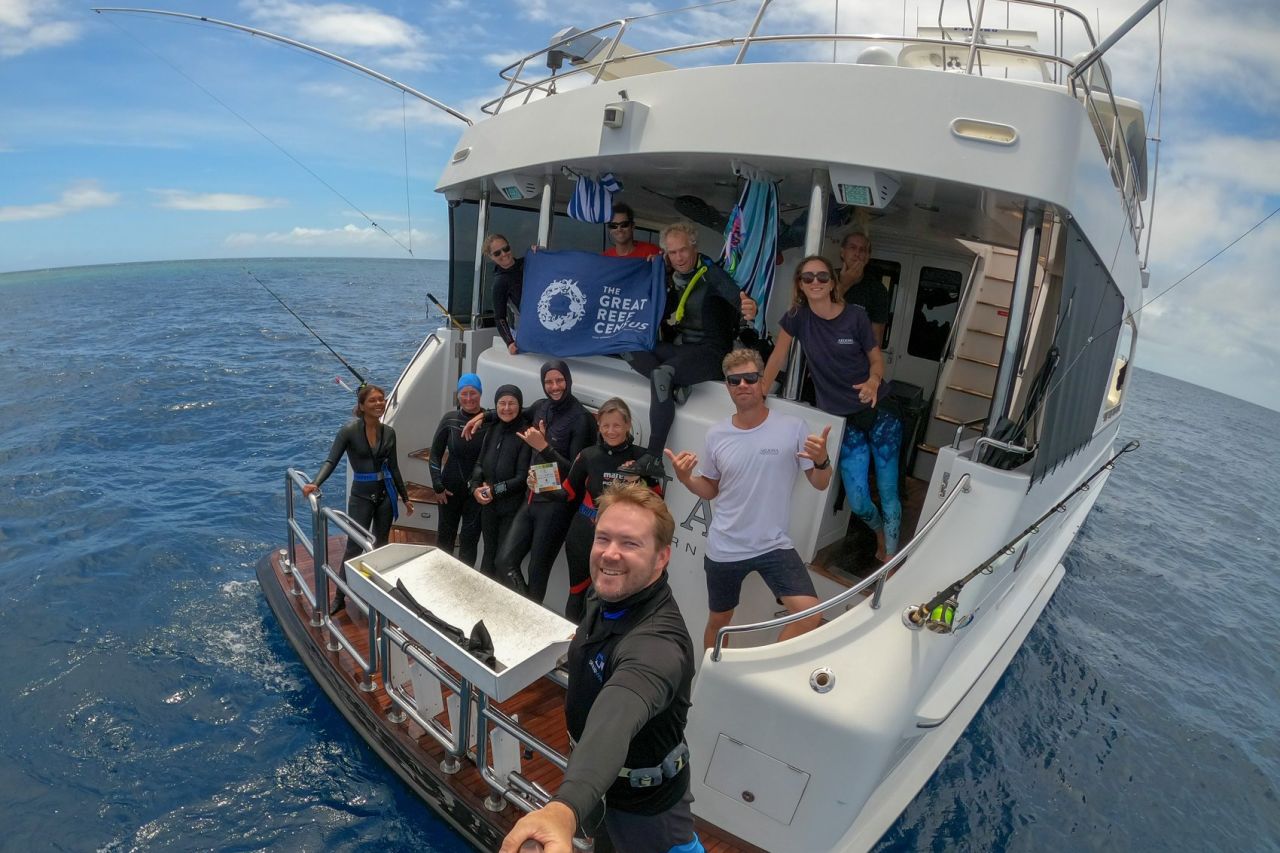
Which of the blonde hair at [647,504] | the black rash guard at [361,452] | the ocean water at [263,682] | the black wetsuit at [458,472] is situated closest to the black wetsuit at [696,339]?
the black wetsuit at [458,472]

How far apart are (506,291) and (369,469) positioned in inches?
65.9

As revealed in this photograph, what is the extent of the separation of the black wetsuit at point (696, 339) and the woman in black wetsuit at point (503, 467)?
0.86 metres

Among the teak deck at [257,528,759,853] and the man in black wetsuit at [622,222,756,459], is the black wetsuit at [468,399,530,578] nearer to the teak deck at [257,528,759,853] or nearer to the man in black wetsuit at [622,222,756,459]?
the man in black wetsuit at [622,222,756,459]

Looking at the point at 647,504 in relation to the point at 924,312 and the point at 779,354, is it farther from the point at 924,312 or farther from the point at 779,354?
the point at 924,312

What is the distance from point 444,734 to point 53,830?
2286 millimetres

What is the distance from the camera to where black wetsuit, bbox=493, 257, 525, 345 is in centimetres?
530

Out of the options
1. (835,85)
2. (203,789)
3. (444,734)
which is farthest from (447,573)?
(835,85)

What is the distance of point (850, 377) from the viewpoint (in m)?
3.48

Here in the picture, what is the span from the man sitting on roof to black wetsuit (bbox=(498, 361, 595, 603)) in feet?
3.11

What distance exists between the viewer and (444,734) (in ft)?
11.4

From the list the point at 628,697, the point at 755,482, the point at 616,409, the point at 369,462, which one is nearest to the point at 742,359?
the point at 755,482

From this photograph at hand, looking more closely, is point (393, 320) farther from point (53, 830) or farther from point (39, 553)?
point (53, 830)

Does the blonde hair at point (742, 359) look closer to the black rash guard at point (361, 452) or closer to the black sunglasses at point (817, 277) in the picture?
the black sunglasses at point (817, 277)

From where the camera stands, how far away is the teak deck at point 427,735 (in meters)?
3.28
